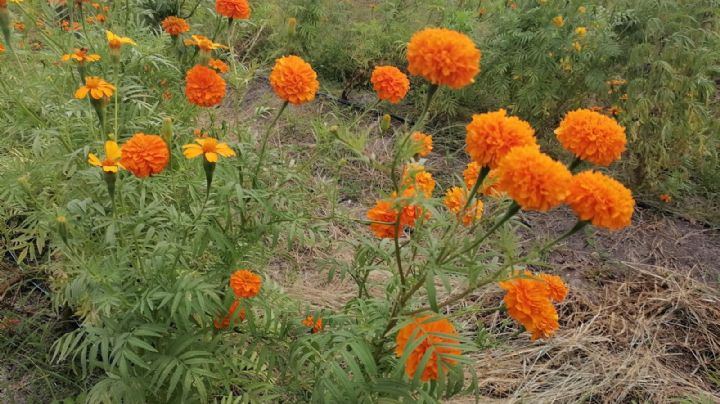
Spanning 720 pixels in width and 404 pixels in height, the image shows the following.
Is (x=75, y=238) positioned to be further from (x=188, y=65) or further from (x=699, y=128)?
(x=699, y=128)

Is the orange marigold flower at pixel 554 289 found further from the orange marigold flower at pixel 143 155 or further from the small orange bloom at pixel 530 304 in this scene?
the orange marigold flower at pixel 143 155

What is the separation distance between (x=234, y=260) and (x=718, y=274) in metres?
2.59

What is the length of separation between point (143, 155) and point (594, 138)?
100cm

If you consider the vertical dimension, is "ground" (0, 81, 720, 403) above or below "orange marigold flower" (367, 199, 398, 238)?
below

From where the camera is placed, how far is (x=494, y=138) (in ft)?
3.34

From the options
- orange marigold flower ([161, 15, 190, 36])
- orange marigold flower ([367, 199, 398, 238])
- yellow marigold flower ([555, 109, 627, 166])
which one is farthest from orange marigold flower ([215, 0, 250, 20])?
yellow marigold flower ([555, 109, 627, 166])

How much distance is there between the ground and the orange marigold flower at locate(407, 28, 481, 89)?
1004mm

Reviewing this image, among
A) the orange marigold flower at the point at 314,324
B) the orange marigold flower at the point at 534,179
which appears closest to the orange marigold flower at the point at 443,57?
the orange marigold flower at the point at 534,179

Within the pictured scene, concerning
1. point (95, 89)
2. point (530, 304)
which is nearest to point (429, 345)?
point (530, 304)

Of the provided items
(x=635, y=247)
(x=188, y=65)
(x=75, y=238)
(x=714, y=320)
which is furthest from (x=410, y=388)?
(x=635, y=247)

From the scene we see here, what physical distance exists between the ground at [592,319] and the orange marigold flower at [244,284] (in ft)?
1.84

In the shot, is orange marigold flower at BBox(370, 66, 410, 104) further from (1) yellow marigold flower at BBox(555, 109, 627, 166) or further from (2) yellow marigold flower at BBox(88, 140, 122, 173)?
(2) yellow marigold flower at BBox(88, 140, 122, 173)

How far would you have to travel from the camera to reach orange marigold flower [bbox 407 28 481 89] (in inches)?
41.3

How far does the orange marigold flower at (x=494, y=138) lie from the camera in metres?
1.02
